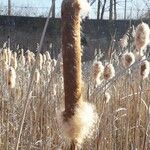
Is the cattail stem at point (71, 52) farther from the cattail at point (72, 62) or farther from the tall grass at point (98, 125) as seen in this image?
the tall grass at point (98, 125)

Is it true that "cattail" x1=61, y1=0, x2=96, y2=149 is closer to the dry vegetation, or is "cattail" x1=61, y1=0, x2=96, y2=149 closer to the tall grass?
the dry vegetation

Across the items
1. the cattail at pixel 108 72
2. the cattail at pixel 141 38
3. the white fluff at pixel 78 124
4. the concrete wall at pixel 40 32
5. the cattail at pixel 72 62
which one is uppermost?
the concrete wall at pixel 40 32

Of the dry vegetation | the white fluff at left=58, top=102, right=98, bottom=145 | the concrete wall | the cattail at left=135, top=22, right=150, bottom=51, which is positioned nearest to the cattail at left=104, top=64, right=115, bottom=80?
the dry vegetation

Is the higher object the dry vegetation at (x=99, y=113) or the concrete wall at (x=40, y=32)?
the concrete wall at (x=40, y=32)

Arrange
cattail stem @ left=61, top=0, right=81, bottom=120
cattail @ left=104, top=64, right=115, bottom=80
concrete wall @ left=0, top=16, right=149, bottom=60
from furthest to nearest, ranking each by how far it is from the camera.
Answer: concrete wall @ left=0, top=16, right=149, bottom=60
cattail @ left=104, top=64, right=115, bottom=80
cattail stem @ left=61, top=0, right=81, bottom=120

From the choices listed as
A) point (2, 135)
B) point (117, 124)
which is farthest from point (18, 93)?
point (2, 135)

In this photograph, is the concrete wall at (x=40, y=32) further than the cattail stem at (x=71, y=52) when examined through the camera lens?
Yes

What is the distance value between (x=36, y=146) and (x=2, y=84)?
0.68m

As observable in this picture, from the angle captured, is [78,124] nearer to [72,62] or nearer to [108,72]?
[72,62]

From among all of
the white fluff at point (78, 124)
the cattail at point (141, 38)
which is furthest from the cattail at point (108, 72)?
the white fluff at point (78, 124)

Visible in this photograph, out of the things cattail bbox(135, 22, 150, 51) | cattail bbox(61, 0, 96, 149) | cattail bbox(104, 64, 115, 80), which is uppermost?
cattail bbox(135, 22, 150, 51)

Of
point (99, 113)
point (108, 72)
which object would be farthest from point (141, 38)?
point (99, 113)

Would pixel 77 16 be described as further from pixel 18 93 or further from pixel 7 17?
pixel 7 17

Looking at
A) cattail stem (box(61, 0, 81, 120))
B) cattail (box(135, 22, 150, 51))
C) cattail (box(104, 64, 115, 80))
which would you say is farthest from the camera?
cattail (box(104, 64, 115, 80))
